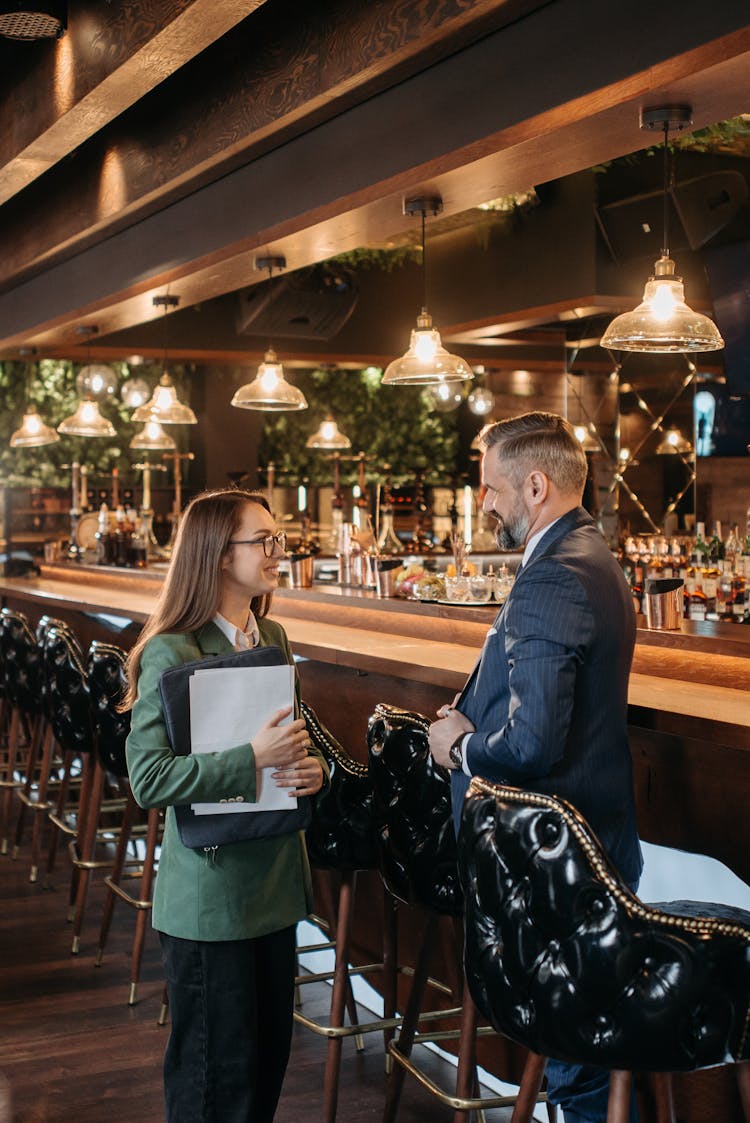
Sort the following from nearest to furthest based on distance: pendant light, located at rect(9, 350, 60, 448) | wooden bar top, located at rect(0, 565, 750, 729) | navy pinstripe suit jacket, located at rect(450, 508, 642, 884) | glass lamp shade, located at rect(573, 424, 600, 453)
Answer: navy pinstripe suit jacket, located at rect(450, 508, 642, 884) < wooden bar top, located at rect(0, 565, 750, 729) < glass lamp shade, located at rect(573, 424, 600, 453) < pendant light, located at rect(9, 350, 60, 448)

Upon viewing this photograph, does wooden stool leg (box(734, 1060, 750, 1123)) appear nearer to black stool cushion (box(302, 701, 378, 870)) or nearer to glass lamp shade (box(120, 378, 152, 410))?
black stool cushion (box(302, 701, 378, 870))

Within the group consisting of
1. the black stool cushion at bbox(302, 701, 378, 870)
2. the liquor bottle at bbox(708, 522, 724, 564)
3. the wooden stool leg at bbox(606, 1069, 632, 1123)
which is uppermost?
the liquor bottle at bbox(708, 522, 724, 564)

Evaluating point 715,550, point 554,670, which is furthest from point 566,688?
point 715,550

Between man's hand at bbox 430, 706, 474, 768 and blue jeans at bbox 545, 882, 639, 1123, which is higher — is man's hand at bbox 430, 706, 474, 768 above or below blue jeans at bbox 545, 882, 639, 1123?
above

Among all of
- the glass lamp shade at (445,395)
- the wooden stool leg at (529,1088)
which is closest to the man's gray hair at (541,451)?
the wooden stool leg at (529,1088)

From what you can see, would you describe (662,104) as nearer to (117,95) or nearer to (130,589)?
(117,95)

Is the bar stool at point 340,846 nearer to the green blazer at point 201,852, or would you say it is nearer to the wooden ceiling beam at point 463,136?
the green blazer at point 201,852

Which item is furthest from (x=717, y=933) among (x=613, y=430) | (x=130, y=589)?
(x=613, y=430)

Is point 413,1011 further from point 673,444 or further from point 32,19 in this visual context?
point 673,444

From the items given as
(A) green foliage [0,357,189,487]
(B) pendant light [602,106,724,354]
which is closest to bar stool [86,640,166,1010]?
(B) pendant light [602,106,724,354]

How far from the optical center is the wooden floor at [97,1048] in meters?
3.31

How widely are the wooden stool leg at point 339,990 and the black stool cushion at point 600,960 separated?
1.19 meters

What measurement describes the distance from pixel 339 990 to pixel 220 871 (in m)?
0.81

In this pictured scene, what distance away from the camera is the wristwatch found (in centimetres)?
246
